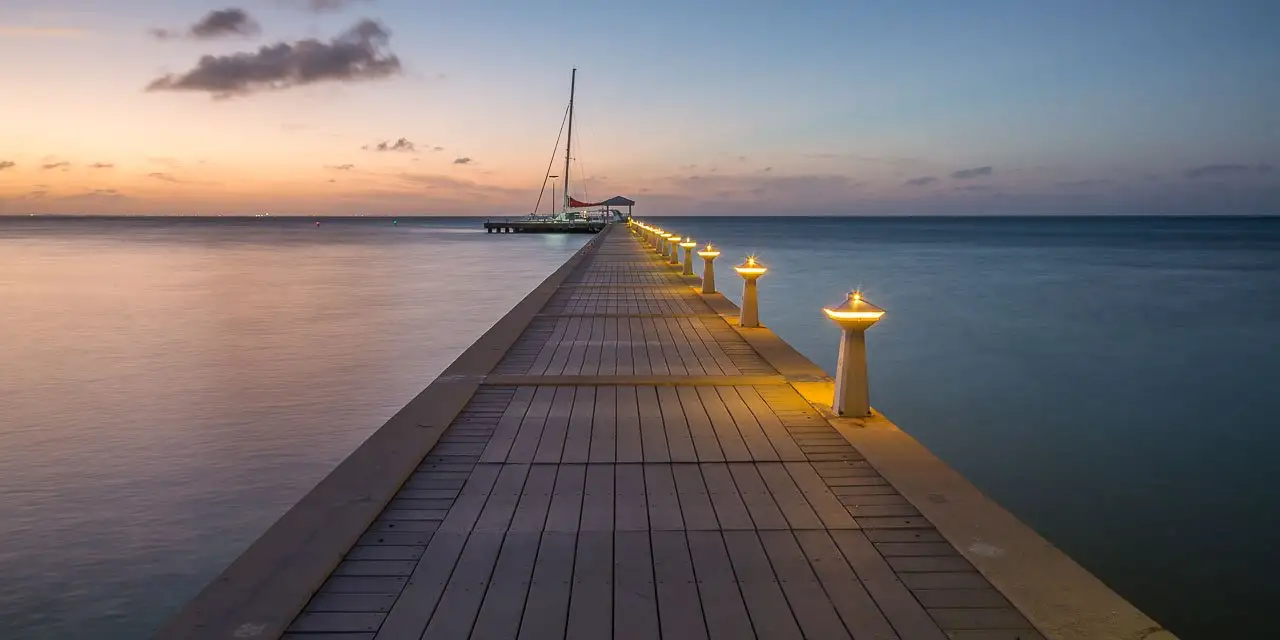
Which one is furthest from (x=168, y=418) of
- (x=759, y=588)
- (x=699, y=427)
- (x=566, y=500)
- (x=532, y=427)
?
(x=759, y=588)

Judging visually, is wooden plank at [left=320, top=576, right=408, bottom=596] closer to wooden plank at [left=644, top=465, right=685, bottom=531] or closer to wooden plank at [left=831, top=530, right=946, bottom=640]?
wooden plank at [left=644, top=465, right=685, bottom=531]

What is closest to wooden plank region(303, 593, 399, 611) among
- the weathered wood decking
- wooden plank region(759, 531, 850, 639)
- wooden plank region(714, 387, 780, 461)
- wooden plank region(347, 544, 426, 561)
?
the weathered wood decking

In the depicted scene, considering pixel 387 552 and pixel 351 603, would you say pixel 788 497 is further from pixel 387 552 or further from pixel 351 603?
pixel 351 603

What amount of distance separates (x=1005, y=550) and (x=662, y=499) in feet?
5.27

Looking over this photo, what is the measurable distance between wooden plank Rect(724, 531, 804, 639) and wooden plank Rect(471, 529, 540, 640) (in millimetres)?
845

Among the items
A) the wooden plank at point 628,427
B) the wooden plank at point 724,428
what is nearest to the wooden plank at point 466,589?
the wooden plank at point 628,427

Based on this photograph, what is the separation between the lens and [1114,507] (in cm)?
707

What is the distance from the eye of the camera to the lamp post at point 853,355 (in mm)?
5938

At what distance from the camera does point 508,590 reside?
3461 mm

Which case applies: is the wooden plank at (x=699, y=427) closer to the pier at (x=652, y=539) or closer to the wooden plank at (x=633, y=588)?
the pier at (x=652, y=539)

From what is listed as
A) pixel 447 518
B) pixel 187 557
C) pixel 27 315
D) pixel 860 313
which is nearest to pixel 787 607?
pixel 447 518

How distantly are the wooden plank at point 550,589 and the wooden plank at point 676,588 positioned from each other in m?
0.36

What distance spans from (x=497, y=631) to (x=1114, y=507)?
580 cm

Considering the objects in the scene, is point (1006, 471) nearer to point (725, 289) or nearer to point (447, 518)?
point (447, 518)
